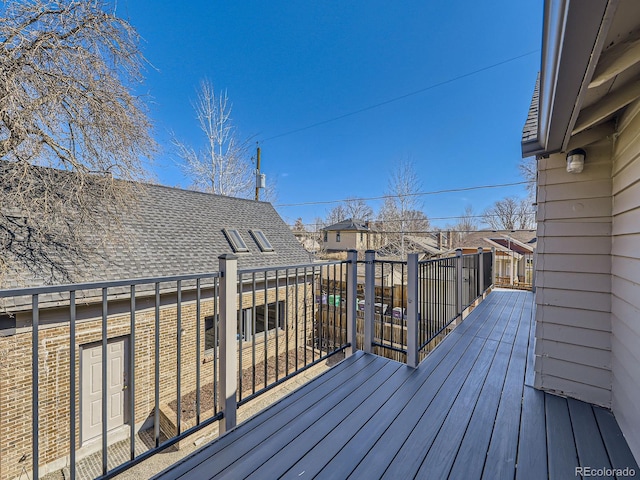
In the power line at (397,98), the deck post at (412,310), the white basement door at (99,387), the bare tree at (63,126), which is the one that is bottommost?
the white basement door at (99,387)

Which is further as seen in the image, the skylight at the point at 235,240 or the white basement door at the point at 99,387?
the skylight at the point at 235,240

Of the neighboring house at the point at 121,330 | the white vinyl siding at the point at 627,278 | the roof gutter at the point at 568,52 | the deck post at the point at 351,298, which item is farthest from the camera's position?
the neighboring house at the point at 121,330

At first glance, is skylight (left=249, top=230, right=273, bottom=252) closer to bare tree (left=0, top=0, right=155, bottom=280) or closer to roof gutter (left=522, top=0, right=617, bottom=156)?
bare tree (left=0, top=0, right=155, bottom=280)

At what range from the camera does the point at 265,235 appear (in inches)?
367

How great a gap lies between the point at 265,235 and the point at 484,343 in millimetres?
7218

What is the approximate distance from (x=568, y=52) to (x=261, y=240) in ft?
27.3

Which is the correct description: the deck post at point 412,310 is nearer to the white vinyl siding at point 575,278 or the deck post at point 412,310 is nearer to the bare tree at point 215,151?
the white vinyl siding at point 575,278

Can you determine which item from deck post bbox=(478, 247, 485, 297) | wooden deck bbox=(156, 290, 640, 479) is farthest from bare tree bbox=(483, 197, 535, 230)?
wooden deck bbox=(156, 290, 640, 479)

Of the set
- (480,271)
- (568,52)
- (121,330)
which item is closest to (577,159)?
(568,52)

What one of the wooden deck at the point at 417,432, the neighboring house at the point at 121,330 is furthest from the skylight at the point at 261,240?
the wooden deck at the point at 417,432

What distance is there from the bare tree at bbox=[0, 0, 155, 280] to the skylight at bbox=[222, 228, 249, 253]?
2.90 m

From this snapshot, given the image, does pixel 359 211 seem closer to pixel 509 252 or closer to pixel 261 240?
pixel 509 252

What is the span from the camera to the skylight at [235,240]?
26.0 ft

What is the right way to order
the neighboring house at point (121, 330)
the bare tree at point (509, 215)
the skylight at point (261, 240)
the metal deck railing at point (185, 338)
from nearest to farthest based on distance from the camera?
1. the metal deck railing at point (185, 338)
2. the neighboring house at point (121, 330)
3. the skylight at point (261, 240)
4. the bare tree at point (509, 215)
